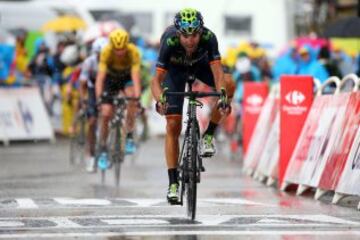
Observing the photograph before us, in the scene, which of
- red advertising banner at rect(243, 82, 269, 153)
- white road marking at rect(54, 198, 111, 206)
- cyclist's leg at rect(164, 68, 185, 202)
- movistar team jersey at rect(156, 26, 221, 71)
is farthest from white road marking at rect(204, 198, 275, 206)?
red advertising banner at rect(243, 82, 269, 153)

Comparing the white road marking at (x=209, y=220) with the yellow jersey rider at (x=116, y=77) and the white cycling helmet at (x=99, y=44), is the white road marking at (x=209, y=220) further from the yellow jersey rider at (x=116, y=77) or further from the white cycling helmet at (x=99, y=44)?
the white cycling helmet at (x=99, y=44)

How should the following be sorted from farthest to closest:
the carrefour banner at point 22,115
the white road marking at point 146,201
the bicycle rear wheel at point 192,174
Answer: the carrefour banner at point 22,115, the white road marking at point 146,201, the bicycle rear wheel at point 192,174

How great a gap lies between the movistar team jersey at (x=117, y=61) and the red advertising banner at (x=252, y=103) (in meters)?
3.73

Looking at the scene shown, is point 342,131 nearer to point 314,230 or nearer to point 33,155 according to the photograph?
point 314,230

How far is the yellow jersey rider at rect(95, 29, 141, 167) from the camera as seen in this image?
60.5 feet

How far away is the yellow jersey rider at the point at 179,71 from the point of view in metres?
13.3

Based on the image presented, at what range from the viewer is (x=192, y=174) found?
1297 centimetres

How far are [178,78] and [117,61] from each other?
16.7 ft

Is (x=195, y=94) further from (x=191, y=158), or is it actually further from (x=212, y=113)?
(x=212, y=113)

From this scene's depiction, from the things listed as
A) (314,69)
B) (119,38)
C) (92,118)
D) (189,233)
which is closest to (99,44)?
(92,118)

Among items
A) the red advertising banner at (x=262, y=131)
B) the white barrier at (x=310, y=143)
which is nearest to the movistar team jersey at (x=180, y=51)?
the white barrier at (x=310, y=143)

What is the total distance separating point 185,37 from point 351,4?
3157cm

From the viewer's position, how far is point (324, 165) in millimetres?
15789

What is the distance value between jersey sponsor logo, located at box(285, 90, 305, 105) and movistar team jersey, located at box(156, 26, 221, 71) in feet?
12.4
